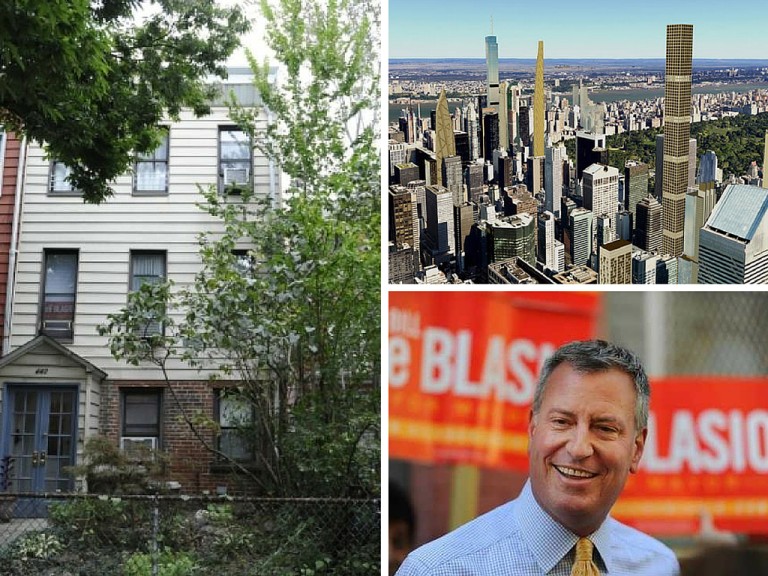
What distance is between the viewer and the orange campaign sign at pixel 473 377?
12.3 ft

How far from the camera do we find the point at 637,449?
3705mm

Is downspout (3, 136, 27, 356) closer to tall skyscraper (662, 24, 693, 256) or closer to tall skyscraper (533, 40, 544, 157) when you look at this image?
tall skyscraper (533, 40, 544, 157)

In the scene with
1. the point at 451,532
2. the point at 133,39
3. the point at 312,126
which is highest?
the point at 133,39

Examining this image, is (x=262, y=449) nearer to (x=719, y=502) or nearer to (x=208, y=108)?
(x=208, y=108)

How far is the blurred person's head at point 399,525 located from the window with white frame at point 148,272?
2.68 meters

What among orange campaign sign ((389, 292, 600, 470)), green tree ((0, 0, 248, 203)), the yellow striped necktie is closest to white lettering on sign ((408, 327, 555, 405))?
orange campaign sign ((389, 292, 600, 470))

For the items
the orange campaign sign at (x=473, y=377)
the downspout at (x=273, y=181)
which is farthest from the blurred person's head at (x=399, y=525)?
the downspout at (x=273, y=181)

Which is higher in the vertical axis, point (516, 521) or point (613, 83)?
point (613, 83)

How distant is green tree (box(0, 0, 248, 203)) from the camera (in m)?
5.64

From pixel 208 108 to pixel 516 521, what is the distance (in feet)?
11.8

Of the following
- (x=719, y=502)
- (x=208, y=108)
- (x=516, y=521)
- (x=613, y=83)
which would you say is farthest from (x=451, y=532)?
(x=208, y=108)

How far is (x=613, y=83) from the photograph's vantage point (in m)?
4.08

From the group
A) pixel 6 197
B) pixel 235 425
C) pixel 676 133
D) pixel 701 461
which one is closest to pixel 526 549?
pixel 701 461

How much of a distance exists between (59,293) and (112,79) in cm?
134
